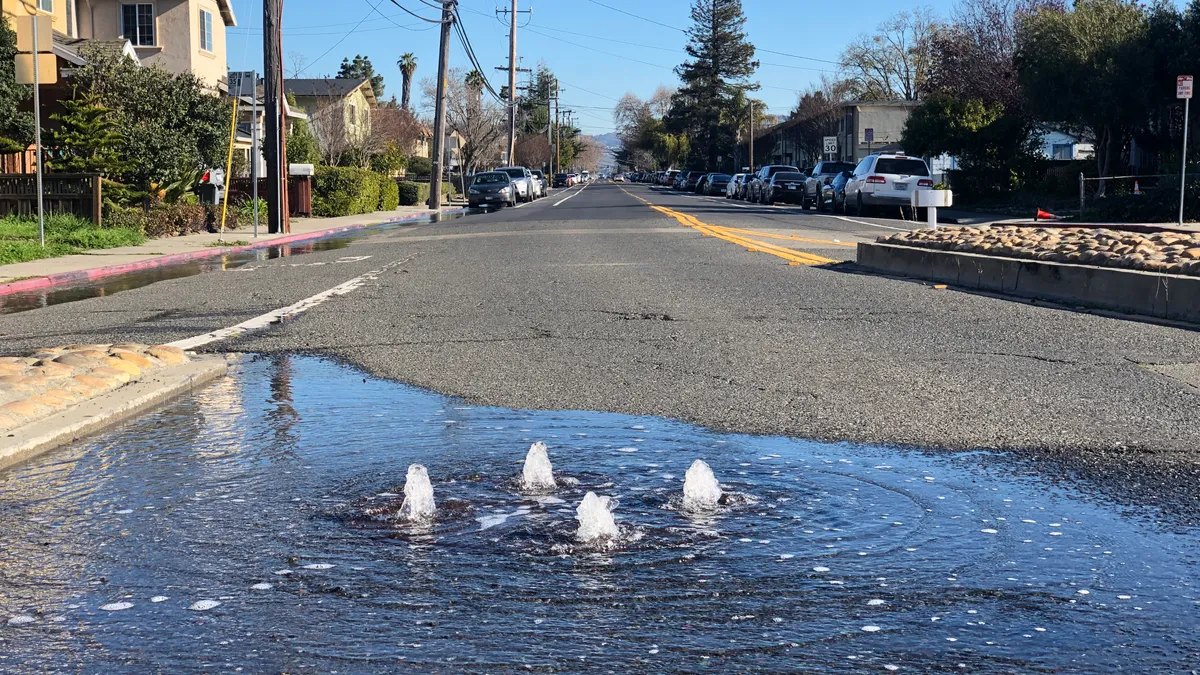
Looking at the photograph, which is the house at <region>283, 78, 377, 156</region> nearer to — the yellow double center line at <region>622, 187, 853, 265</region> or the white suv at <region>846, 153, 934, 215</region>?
the white suv at <region>846, 153, 934, 215</region>

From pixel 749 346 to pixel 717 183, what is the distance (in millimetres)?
64923

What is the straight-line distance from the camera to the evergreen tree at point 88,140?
26703 millimetres

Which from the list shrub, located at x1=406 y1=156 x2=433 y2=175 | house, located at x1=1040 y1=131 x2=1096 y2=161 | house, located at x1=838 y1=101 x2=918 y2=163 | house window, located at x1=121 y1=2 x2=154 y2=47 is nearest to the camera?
house window, located at x1=121 y1=2 x2=154 y2=47

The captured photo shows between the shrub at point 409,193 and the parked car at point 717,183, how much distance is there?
21.1 m

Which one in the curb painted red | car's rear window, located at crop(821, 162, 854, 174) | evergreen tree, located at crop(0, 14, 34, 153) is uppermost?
evergreen tree, located at crop(0, 14, 34, 153)

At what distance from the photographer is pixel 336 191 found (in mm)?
41125

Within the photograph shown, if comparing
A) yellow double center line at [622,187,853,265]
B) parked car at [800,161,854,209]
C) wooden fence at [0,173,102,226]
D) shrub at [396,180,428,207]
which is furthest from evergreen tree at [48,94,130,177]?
shrub at [396,180,428,207]

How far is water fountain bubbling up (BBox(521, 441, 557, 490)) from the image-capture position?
18.7ft

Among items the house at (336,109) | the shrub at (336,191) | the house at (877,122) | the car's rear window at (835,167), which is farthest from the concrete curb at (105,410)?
the house at (877,122)

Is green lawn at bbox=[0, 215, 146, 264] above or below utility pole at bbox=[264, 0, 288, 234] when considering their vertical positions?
below

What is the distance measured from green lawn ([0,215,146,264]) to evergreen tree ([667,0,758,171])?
105 metres

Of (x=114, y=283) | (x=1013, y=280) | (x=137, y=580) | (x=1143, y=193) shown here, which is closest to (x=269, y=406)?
(x=137, y=580)

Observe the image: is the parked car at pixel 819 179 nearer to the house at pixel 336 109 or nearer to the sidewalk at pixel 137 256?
the sidewalk at pixel 137 256

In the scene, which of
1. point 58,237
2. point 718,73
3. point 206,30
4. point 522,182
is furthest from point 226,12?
point 718,73
